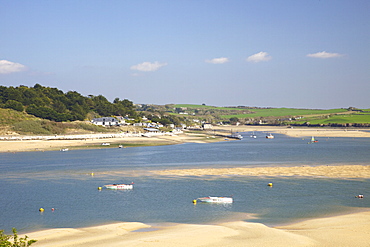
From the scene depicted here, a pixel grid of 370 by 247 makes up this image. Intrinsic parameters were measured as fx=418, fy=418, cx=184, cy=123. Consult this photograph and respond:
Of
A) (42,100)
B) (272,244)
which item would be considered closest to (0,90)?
(42,100)

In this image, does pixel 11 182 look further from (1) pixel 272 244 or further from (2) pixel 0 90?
(2) pixel 0 90

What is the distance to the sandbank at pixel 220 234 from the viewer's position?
21.1 metres

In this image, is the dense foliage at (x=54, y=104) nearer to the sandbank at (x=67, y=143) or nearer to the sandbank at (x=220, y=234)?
the sandbank at (x=67, y=143)

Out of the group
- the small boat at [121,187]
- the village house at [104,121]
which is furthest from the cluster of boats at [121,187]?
the village house at [104,121]

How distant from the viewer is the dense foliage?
113 m

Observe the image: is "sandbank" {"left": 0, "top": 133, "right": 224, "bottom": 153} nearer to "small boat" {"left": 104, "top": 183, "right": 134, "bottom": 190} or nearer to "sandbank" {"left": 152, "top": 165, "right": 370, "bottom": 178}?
"sandbank" {"left": 152, "top": 165, "right": 370, "bottom": 178}

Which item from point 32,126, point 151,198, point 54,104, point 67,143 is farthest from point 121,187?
point 54,104

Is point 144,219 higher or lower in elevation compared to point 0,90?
lower

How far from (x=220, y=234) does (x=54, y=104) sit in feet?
367

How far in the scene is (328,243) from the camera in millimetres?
20734

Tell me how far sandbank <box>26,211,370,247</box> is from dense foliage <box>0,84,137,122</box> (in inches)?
3663

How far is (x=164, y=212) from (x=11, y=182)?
20.7 metres

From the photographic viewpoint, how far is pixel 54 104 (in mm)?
126312

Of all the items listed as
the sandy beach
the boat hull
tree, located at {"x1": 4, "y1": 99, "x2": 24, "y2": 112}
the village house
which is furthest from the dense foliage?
the sandy beach
